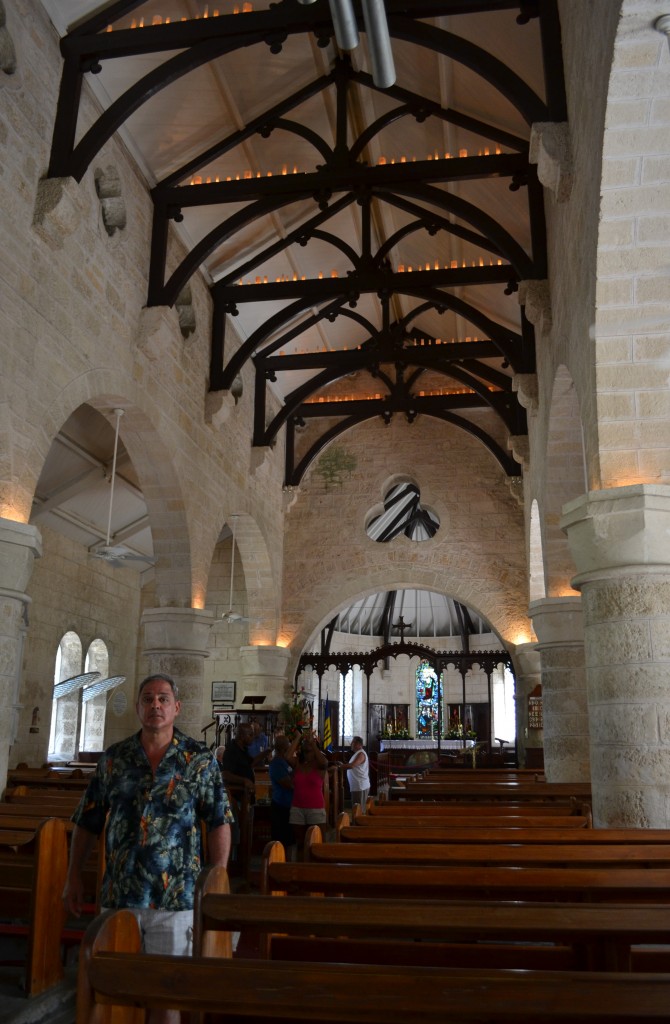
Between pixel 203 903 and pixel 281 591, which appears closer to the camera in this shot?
pixel 203 903

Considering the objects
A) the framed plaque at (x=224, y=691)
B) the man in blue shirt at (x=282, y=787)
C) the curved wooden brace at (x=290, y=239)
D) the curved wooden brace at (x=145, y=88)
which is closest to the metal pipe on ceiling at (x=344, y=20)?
the curved wooden brace at (x=145, y=88)

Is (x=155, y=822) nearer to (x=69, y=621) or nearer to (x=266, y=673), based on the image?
(x=69, y=621)

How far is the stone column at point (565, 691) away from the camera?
830 cm

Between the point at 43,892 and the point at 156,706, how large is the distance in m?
1.33

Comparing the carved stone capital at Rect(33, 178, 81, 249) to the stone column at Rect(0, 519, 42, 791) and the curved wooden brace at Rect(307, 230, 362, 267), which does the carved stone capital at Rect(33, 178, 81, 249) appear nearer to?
the stone column at Rect(0, 519, 42, 791)

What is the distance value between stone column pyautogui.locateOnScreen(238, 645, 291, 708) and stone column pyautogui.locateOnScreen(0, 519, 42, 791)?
8.57 meters

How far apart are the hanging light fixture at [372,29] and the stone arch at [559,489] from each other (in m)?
4.38

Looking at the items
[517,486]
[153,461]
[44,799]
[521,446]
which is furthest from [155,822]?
[517,486]

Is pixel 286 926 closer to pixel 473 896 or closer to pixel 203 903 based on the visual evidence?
pixel 203 903

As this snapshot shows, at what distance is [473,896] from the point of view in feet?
9.32

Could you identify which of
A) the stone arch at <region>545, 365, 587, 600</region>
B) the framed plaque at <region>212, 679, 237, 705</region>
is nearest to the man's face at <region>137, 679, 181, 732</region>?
the stone arch at <region>545, 365, 587, 600</region>

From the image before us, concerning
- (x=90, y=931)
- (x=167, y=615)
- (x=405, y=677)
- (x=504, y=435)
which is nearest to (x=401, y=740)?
(x=405, y=677)

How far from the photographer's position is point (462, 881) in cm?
248

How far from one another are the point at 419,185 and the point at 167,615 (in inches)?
221
